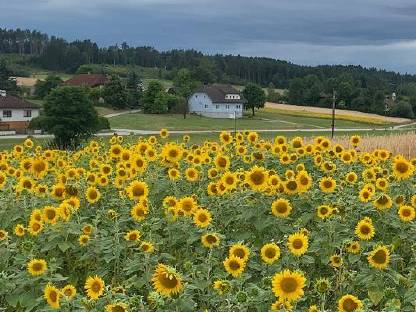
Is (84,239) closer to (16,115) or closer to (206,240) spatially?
(206,240)

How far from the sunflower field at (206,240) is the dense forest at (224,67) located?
107 metres

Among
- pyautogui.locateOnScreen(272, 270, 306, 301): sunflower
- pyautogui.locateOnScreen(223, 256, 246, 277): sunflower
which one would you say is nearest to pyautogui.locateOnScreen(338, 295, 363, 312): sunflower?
pyautogui.locateOnScreen(272, 270, 306, 301): sunflower

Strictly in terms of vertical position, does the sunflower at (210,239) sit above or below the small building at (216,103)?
above

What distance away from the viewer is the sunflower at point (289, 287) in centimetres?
337

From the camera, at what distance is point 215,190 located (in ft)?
19.0

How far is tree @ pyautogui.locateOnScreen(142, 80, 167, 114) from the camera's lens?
3428 inches

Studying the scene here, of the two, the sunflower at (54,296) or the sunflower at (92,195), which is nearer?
the sunflower at (54,296)

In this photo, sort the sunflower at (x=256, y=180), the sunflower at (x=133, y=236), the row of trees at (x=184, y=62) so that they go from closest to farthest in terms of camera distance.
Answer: the sunflower at (x=133, y=236) → the sunflower at (x=256, y=180) → the row of trees at (x=184, y=62)

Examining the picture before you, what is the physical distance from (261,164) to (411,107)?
326 feet

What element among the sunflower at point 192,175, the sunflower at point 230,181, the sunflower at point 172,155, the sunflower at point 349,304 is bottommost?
the sunflower at point 349,304

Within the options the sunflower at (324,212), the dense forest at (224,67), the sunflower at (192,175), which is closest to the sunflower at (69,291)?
the sunflower at (324,212)

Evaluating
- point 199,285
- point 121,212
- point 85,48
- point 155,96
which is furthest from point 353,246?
point 85,48

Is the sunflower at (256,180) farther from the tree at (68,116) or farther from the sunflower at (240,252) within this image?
the tree at (68,116)

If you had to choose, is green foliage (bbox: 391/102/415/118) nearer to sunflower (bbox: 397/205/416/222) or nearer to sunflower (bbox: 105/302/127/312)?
sunflower (bbox: 397/205/416/222)
